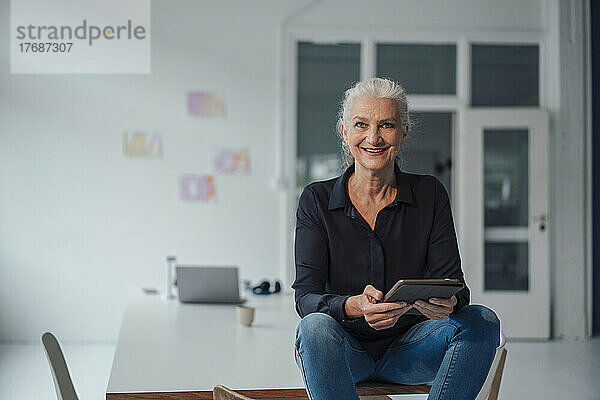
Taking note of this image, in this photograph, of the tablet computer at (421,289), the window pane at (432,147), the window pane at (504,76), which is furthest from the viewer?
the window pane at (432,147)

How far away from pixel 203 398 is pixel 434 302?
0.63 metres

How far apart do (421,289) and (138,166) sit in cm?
429

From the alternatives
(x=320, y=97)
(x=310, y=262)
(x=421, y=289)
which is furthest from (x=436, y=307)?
(x=320, y=97)

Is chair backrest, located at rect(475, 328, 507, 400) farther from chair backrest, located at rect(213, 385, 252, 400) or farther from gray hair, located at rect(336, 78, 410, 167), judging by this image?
chair backrest, located at rect(213, 385, 252, 400)

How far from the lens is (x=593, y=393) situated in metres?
4.30

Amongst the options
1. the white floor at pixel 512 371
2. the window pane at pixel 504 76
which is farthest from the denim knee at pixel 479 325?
the window pane at pixel 504 76

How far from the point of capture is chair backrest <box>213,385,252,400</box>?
5.17 ft

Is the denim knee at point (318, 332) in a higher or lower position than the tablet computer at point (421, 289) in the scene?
lower

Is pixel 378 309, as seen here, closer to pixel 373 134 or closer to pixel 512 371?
pixel 373 134

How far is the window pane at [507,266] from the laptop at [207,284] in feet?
9.73

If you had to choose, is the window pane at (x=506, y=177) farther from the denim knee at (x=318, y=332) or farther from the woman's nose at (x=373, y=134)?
the denim knee at (x=318, y=332)

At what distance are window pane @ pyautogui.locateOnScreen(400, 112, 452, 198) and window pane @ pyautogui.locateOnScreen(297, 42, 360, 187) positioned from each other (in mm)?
617

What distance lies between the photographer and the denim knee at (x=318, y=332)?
5.96 feet

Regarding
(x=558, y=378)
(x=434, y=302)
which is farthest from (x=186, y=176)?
(x=434, y=302)
